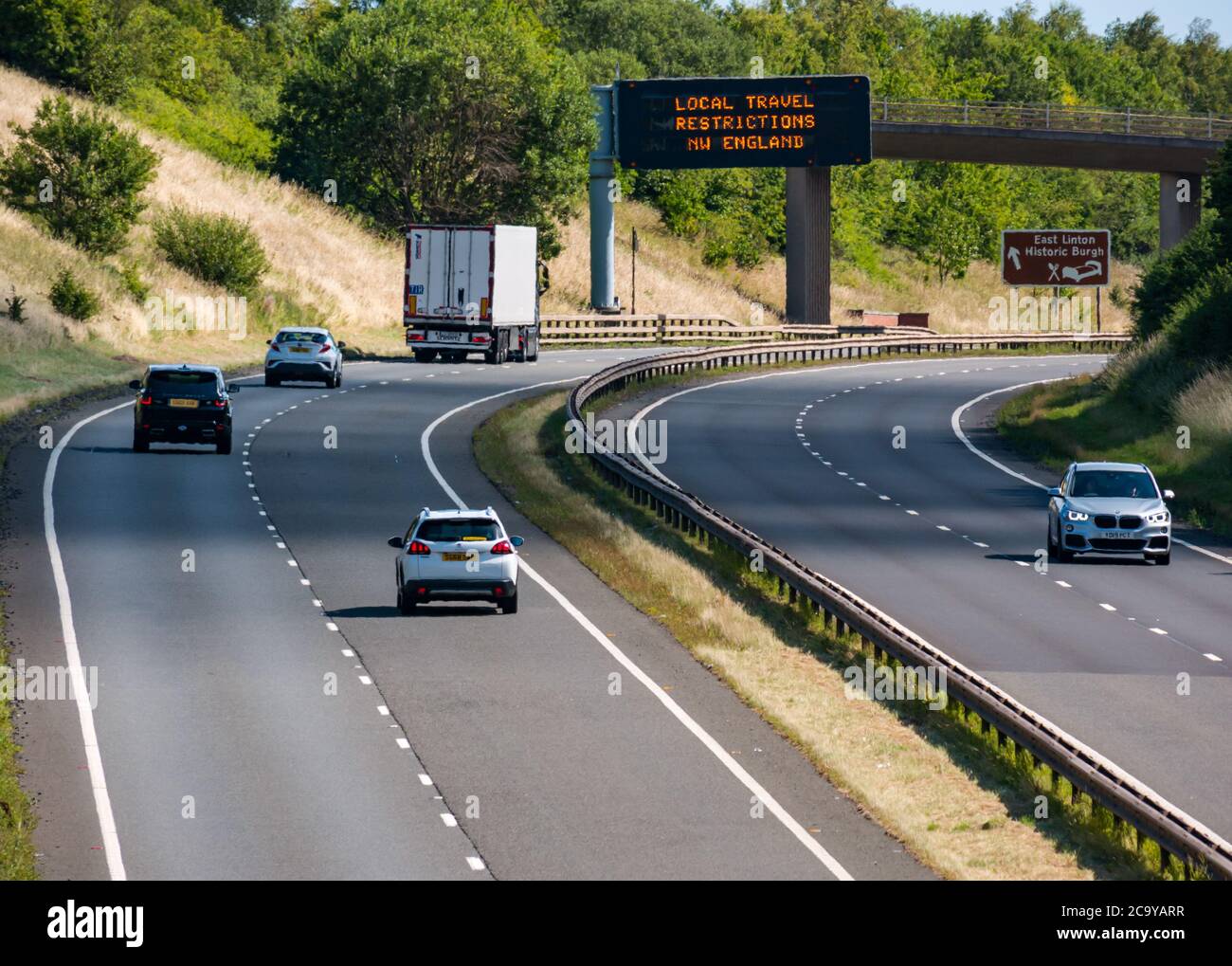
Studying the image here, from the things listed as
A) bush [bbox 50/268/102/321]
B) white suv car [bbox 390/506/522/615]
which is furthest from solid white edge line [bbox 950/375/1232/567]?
bush [bbox 50/268/102/321]

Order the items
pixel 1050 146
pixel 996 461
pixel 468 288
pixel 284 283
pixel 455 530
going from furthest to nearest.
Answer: pixel 1050 146, pixel 284 283, pixel 468 288, pixel 996 461, pixel 455 530

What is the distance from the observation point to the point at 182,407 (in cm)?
4241

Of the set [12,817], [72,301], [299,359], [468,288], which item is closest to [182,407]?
[299,359]

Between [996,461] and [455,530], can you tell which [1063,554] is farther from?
[996,461]

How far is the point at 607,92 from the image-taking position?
81.4 metres

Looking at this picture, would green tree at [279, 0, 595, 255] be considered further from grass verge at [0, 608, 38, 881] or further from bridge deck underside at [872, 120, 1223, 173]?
grass verge at [0, 608, 38, 881]

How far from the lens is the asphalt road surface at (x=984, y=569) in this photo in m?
22.8

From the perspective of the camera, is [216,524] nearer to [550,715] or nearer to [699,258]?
[550,715]

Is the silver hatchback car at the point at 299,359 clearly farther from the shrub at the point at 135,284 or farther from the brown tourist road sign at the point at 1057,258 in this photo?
the brown tourist road sign at the point at 1057,258

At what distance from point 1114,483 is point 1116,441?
16.0 m

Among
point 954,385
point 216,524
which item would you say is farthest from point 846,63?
point 216,524

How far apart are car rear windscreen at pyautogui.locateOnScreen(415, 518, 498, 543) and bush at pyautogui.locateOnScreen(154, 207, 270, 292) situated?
163 ft

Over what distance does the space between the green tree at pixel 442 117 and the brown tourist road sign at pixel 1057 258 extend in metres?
20.5

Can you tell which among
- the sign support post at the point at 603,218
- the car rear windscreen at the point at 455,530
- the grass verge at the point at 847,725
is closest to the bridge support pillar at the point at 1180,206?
the sign support post at the point at 603,218
